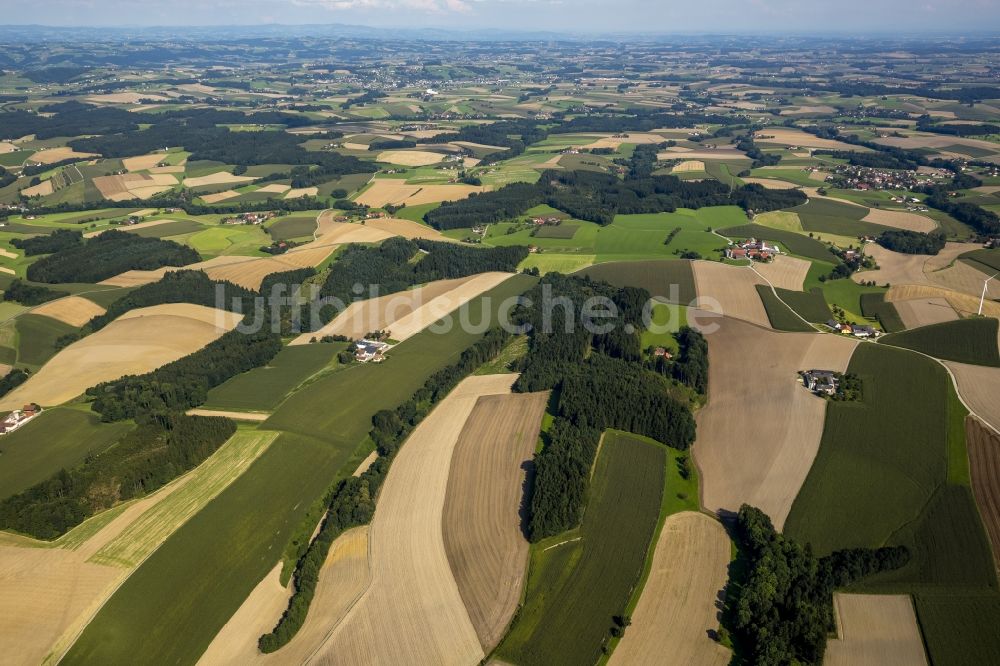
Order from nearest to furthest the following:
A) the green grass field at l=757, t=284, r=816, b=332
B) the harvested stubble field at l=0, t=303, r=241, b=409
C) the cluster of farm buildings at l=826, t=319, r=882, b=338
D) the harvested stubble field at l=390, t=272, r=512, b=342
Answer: the harvested stubble field at l=0, t=303, r=241, b=409 < the cluster of farm buildings at l=826, t=319, r=882, b=338 < the green grass field at l=757, t=284, r=816, b=332 < the harvested stubble field at l=390, t=272, r=512, b=342

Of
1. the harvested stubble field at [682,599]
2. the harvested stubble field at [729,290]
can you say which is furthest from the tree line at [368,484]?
the harvested stubble field at [729,290]

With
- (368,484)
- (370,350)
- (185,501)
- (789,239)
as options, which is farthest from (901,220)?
(185,501)

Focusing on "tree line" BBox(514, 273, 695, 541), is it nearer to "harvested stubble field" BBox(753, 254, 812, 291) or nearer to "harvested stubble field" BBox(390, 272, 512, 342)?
"harvested stubble field" BBox(390, 272, 512, 342)

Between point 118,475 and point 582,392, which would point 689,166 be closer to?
point 582,392

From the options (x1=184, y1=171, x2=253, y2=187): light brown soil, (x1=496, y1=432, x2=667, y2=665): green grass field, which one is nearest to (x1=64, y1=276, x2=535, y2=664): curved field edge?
(x1=496, y1=432, x2=667, y2=665): green grass field

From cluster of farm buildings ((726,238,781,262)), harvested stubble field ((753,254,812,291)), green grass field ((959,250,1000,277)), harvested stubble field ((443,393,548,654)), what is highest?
green grass field ((959,250,1000,277))

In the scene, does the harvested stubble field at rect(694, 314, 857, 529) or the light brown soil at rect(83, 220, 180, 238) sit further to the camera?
the light brown soil at rect(83, 220, 180, 238)

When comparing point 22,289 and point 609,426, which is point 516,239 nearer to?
point 609,426
